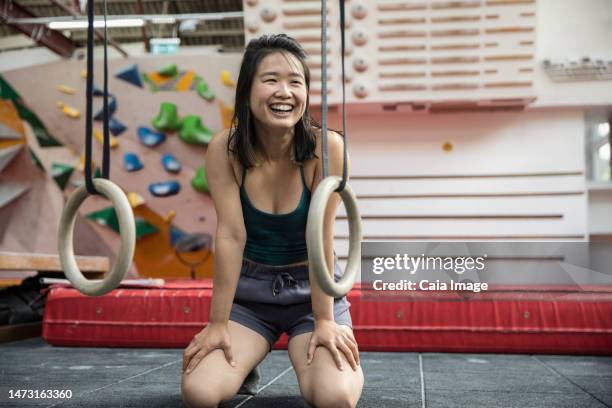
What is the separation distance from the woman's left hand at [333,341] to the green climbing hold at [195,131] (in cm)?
392

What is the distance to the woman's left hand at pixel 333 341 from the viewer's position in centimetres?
167

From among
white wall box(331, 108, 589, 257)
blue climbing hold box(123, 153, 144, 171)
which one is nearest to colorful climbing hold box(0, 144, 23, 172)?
blue climbing hold box(123, 153, 144, 171)

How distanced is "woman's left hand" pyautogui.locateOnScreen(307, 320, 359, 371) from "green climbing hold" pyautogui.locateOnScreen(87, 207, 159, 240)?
4060 mm

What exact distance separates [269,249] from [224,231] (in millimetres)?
157

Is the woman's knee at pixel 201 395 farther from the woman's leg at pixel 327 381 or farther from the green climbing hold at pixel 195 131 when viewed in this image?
the green climbing hold at pixel 195 131

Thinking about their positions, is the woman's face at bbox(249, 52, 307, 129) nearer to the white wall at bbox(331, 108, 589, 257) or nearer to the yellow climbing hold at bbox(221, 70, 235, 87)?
the white wall at bbox(331, 108, 589, 257)

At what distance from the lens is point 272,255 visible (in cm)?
186

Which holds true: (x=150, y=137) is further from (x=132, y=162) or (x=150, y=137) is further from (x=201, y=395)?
(x=201, y=395)

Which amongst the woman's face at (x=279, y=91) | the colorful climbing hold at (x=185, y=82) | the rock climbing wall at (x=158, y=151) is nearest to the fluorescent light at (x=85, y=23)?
the rock climbing wall at (x=158, y=151)

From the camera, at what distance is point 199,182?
5.45m

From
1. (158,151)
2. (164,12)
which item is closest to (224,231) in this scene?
(158,151)

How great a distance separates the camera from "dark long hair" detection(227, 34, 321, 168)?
5.61 ft

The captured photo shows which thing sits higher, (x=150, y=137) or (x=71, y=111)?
(x=71, y=111)

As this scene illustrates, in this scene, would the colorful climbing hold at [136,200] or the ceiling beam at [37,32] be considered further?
the ceiling beam at [37,32]
